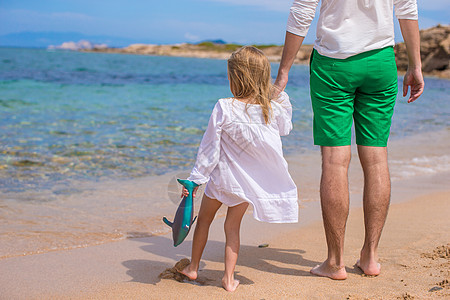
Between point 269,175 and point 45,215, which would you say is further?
point 45,215

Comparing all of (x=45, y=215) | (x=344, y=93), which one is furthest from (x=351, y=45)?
(x=45, y=215)

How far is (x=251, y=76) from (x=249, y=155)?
409 mm

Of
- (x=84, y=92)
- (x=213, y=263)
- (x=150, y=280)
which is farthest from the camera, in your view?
(x=84, y=92)

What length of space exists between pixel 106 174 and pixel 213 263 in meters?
2.70

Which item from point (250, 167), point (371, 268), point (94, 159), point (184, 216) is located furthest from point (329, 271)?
point (94, 159)

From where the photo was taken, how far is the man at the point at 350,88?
2.38 meters

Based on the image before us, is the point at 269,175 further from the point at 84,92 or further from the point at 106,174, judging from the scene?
the point at 84,92

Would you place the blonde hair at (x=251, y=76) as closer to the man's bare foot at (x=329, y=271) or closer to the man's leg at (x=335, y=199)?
the man's leg at (x=335, y=199)

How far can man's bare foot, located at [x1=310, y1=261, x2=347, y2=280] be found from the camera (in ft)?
8.13

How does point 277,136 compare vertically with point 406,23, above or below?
below

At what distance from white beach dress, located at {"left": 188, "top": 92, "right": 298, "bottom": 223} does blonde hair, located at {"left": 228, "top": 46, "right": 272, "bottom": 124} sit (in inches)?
2.0

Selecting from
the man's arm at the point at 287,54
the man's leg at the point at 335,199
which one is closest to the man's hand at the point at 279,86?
the man's arm at the point at 287,54

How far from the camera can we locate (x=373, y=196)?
2564 mm

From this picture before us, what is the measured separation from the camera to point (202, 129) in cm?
862
